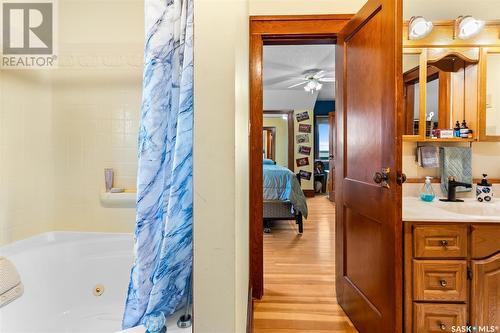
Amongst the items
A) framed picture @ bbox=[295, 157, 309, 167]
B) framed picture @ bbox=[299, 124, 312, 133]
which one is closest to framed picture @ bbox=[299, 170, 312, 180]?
framed picture @ bbox=[295, 157, 309, 167]

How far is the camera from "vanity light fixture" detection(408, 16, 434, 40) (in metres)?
1.89

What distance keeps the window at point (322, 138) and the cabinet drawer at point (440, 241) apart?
598cm

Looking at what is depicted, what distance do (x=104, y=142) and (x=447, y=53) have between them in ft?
8.55

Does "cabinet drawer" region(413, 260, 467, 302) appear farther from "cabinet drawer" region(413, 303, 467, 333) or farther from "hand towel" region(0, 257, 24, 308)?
"hand towel" region(0, 257, 24, 308)

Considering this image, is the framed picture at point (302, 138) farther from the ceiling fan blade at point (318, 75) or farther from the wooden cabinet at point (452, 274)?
the wooden cabinet at point (452, 274)

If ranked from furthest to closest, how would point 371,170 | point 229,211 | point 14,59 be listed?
point 14,59, point 371,170, point 229,211

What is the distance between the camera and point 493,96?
195 centimetres

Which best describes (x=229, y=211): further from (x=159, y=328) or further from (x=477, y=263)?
(x=477, y=263)

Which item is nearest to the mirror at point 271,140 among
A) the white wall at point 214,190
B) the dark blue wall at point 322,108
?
the dark blue wall at point 322,108

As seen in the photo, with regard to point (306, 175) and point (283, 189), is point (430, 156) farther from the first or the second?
point (306, 175)

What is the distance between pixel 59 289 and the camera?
1.68 metres

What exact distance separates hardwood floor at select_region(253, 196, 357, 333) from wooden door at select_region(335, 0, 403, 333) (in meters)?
0.19

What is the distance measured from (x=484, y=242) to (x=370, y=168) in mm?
711

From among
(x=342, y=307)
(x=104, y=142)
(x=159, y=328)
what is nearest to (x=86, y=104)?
(x=104, y=142)
